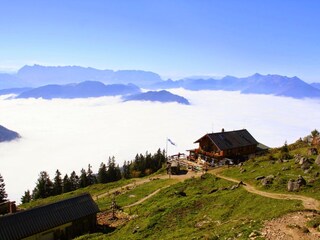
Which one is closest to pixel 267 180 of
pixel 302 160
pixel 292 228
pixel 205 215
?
pixel 302 160

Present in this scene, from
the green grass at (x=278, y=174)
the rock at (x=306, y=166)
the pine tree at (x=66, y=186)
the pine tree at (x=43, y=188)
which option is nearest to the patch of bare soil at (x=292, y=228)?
the green grass at (x=278, y=174)

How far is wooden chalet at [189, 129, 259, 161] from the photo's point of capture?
69719mm

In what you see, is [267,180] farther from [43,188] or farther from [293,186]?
[43,188]

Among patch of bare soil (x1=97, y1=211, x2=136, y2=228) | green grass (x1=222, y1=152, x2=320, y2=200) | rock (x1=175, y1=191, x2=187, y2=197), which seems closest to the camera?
green grass (x1=222, y1=152, x2=320, y2=200)

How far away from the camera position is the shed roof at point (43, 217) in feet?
117

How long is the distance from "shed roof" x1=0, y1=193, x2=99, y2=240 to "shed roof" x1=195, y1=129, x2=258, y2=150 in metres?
34.4

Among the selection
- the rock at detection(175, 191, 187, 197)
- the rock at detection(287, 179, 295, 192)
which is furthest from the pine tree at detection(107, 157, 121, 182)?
the rock at detection(287, 179, 295, 192)

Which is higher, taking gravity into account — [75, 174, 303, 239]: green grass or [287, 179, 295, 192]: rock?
[287, 179, 295, 192]: rock

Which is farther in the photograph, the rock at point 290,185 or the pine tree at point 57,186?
the pine tree at point 57,186

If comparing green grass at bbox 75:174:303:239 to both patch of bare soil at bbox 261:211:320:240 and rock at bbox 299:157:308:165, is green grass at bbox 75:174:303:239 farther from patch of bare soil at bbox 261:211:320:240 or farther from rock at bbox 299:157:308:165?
rock at bbox 299:157:308:165

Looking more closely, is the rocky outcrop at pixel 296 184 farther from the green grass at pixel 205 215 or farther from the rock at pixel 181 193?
the rock at pixel 181 193

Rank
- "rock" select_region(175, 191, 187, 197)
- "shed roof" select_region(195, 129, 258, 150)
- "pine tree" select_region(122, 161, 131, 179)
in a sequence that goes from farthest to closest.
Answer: "pine tree" select_region(122, 161, 131, 179)
"shed roof" select_region(195, 129, 258, 150)
"rock" select_region(175, 191, 187, 197)

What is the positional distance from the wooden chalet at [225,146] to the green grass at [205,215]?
77.0 ft

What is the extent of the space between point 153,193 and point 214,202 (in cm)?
1800
